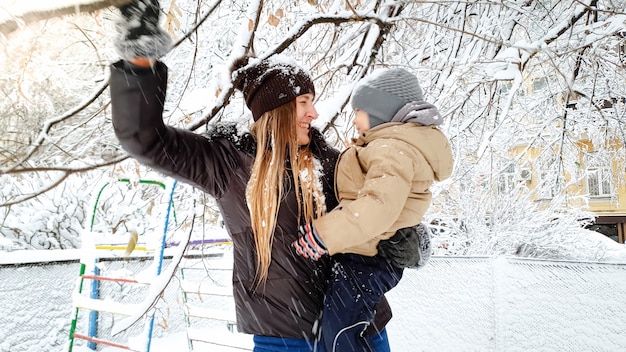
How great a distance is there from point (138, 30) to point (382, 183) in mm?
891

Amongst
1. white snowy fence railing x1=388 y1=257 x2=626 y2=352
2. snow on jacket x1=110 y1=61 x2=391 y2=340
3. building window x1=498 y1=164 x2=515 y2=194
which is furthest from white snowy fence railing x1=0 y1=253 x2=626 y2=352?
building window x1=498 y1=164 x2=515 y2=194

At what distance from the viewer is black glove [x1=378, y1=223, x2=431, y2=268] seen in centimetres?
167

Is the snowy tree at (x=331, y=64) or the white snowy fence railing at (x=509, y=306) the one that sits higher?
the snowy tree at (x=331, y=64)

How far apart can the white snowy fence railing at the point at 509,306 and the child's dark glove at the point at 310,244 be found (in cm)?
241

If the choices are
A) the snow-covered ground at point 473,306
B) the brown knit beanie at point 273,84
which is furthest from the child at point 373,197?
the snow-covered ground at point 473,306

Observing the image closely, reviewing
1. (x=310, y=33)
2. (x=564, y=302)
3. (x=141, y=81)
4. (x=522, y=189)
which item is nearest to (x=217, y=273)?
(x=310, y=33)

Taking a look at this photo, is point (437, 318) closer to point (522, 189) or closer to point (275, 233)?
point (275, 233)

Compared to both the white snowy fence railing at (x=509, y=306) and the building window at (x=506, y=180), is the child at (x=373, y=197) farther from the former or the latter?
the building window at (x=506, y=180)

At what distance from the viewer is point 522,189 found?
27.8ft

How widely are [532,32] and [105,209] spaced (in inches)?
226

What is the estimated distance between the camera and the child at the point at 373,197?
149cm

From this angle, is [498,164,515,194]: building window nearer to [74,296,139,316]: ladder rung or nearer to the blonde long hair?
[74,296,139,316]: ladder rung

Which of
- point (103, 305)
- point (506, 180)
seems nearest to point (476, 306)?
point (103, 305)

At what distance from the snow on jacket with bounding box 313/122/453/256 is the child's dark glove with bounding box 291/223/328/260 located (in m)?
0.02
